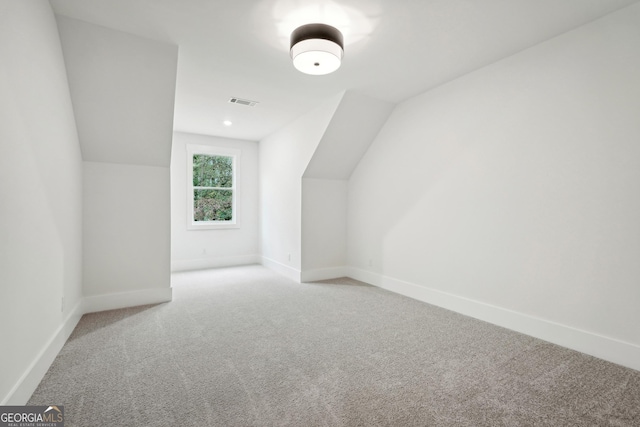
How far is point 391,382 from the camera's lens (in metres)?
1.98

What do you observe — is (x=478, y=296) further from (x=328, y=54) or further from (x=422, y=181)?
(x=328, y=54)

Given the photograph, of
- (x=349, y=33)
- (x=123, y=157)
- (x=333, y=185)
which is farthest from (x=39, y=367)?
(x=333, y=185)

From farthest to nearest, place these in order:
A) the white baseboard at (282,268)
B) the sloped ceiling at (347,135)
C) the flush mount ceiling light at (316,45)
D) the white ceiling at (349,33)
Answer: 1. the white baseboard at (282,268)
2. the sloped ceiling at (347,135)
3. the flush mount ceiling light at (316,45)
4. the white ceiling at (349,33)

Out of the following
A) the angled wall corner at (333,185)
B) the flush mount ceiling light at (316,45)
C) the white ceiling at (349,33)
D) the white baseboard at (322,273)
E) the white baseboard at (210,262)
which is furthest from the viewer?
the white baseboard at (210,262)

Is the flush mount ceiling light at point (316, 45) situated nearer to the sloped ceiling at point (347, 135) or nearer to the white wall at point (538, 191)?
the sloped ceiling at point (347, 135)

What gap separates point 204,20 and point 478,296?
3614 millimetres

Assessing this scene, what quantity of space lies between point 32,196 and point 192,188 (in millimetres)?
3955

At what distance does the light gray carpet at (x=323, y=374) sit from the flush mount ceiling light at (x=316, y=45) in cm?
239

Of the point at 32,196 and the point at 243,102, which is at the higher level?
the point at 243,102

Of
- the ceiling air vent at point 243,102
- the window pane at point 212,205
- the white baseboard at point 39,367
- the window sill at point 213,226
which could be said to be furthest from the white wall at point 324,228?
the white baseboard at point 39,367

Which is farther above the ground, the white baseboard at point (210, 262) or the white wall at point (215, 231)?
the white wall at point (215, 231)

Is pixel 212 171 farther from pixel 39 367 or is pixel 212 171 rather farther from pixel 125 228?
pixel 39 367

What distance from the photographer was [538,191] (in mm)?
2709

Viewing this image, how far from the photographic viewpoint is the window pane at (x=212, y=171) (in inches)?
233
